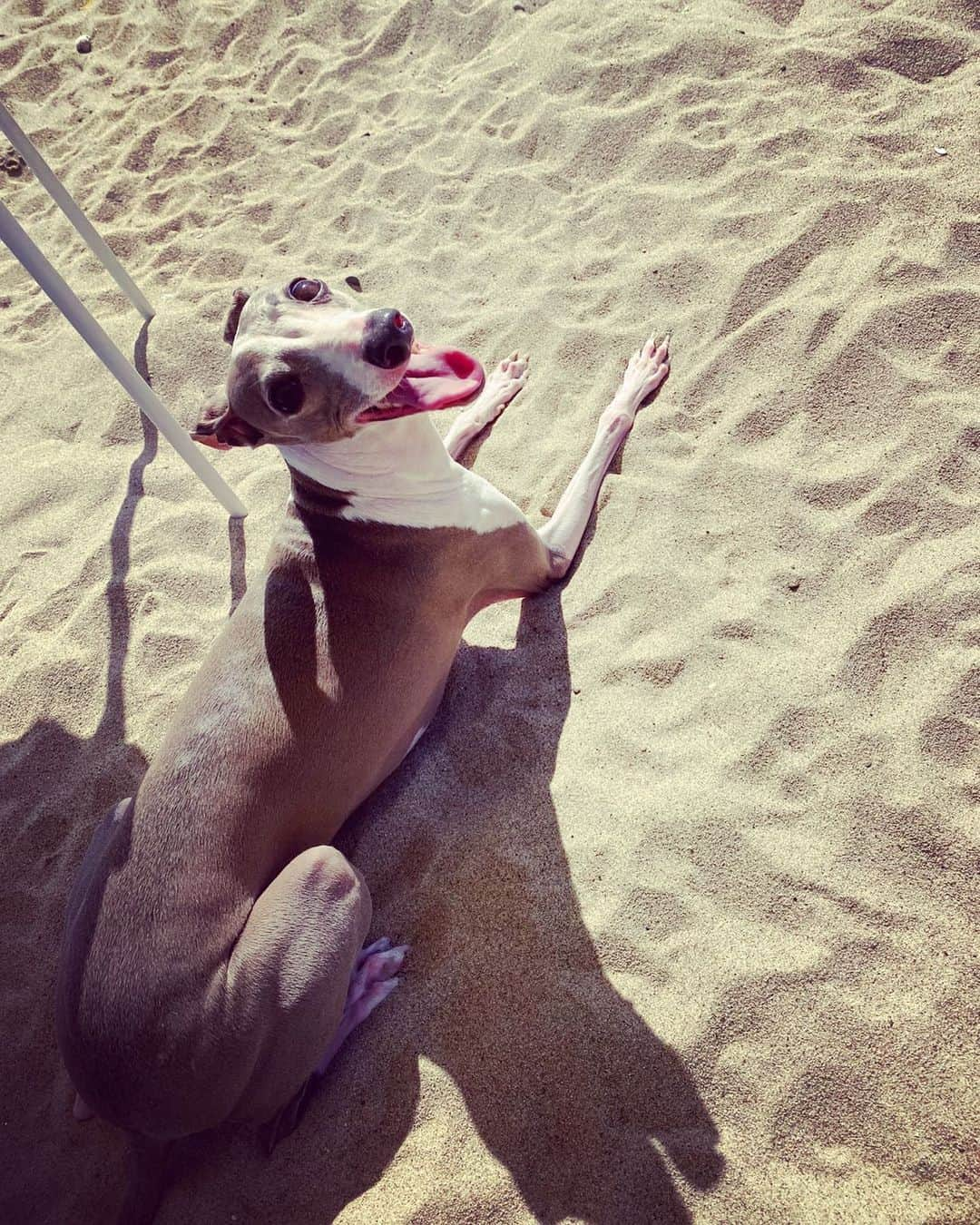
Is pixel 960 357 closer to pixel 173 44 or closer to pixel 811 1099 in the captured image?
pixel 811 1099

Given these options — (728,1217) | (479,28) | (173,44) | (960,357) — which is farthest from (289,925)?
(173,44)

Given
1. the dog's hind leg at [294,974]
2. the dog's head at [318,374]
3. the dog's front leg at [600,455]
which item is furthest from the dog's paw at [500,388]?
the dog's hind leg at [294,974]

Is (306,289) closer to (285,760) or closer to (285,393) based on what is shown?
(285,393)

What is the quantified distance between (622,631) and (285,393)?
1.66 meters

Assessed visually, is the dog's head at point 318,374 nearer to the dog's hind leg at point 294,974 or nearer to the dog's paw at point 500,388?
the dog's paw at point 500,388

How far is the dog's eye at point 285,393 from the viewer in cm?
244

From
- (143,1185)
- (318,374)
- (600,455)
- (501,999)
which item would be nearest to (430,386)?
(318,374)

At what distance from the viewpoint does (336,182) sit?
17.4 ft

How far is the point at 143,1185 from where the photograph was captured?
2.52 metres

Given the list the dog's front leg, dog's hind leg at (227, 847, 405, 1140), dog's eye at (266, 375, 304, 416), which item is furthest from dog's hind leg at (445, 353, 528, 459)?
dog's hind leg at (227, 847, 405, 1140)

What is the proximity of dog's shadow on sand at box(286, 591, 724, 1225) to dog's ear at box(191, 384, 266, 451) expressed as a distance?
142 centimetres

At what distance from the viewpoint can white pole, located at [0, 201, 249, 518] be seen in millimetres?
3291

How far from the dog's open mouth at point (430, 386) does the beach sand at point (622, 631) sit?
3.89 ft

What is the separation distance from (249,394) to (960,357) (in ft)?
9.66
